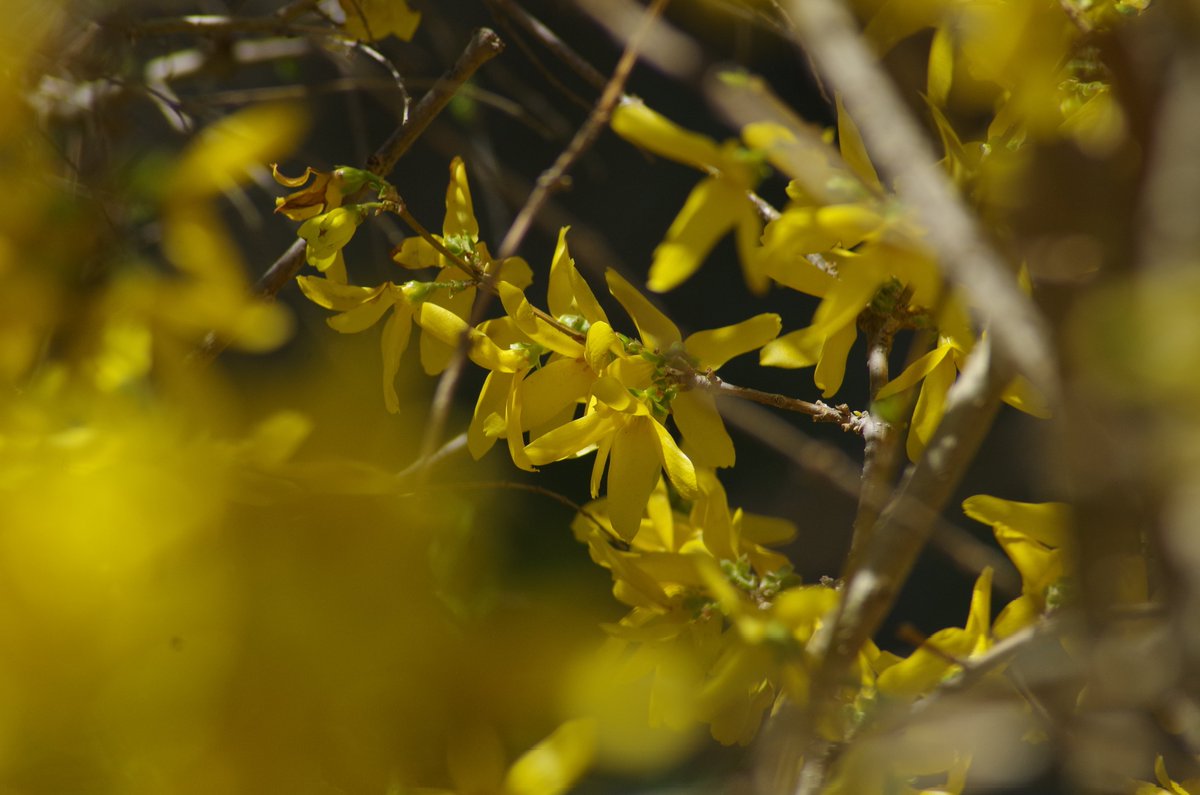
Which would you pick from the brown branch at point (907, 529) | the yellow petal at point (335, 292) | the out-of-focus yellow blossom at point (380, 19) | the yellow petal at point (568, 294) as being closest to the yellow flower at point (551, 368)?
the yellow petal at point (568, 294)

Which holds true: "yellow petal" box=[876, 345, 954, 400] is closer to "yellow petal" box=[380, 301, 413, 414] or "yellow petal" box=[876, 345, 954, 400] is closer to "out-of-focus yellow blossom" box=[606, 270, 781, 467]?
"out-of-focus yellow blossom" box=[606, 270, 781, 467]

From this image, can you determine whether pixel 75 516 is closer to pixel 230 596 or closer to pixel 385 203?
pixel 230 596

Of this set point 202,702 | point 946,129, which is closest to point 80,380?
point 202,702

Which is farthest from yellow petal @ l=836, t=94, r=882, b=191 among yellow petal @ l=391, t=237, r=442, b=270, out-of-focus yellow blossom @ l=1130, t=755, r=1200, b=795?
out-of-focus yellow blossom @ l=1130, t=755, r=1200, b=795

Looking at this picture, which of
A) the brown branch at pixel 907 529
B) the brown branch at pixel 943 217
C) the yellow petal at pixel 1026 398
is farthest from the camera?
the yellow petal at pixel 1026 398

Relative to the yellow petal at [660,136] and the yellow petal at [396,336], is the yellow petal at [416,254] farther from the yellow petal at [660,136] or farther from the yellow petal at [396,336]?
the yellow petal at [660,136]
